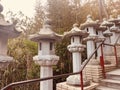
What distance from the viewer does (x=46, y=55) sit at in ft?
15.9

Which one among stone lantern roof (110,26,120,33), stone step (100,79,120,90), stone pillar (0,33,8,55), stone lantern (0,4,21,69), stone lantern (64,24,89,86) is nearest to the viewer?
stone lantern (0,4,21,69)

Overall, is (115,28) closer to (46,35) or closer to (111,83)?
(111,83)

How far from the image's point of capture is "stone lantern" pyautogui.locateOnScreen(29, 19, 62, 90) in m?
4.73

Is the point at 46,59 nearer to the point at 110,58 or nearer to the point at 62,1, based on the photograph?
the point at 110,58

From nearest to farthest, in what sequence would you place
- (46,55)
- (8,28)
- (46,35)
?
(8,28) → (46,35) → (46,55)

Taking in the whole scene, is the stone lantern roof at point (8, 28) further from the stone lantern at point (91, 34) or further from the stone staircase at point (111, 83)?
the stone lantern at point (91, 34)

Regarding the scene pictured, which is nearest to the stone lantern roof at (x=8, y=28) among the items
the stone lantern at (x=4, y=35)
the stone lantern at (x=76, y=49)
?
the stone lantern at (x=4, y=35)

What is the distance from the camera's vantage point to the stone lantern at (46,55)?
4729 mm

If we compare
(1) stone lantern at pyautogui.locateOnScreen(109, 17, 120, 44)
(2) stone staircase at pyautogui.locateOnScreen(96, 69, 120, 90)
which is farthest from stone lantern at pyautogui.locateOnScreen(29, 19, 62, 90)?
(1) stone lantern at pyautogui.locateOnScreen(109, 17, 120, 44)

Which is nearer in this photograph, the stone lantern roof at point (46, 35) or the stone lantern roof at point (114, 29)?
the stone lantern roof at point (46, 35)

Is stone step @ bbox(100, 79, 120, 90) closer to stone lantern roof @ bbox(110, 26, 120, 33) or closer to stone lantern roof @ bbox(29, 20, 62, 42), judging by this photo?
stone lantern roof @ bbox(29, 20, 62, 42)

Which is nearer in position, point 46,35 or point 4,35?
point 4,35

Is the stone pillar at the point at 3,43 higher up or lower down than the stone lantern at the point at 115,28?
lower down

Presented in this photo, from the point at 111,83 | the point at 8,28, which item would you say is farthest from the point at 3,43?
the point at 111,83
